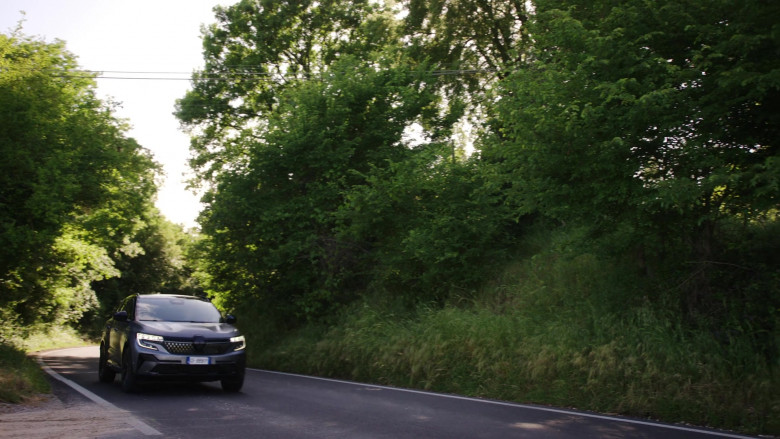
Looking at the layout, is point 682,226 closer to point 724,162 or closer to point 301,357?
point 724,162

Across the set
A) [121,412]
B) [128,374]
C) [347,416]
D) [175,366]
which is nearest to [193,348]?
[175,366]

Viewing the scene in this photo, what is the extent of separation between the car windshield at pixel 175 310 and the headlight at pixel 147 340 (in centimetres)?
70

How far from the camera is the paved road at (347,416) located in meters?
7.35

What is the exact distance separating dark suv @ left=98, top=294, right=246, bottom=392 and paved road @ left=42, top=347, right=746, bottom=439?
0.37 meters

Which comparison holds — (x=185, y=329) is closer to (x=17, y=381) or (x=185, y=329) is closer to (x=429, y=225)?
(x=17, y=381)

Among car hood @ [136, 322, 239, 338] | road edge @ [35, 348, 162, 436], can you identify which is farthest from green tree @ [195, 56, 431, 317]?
road edge @ [35, 348, 162, 436]

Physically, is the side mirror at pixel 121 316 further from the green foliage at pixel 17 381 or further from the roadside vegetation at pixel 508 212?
the roadside vegetation at pixel 508 212

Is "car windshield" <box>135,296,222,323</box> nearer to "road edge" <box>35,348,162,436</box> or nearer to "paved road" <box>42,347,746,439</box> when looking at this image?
"paved road" <box>42,347,746,439</box>

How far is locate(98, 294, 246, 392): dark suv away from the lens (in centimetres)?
1060

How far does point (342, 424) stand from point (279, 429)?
811mm

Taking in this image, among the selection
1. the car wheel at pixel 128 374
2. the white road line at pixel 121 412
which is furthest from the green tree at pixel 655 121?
the car wheel at pixel 128 374

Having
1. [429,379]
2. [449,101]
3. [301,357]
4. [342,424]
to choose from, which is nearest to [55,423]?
[342,424]

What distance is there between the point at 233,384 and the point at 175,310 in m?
1.88

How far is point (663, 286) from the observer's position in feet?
37.7
